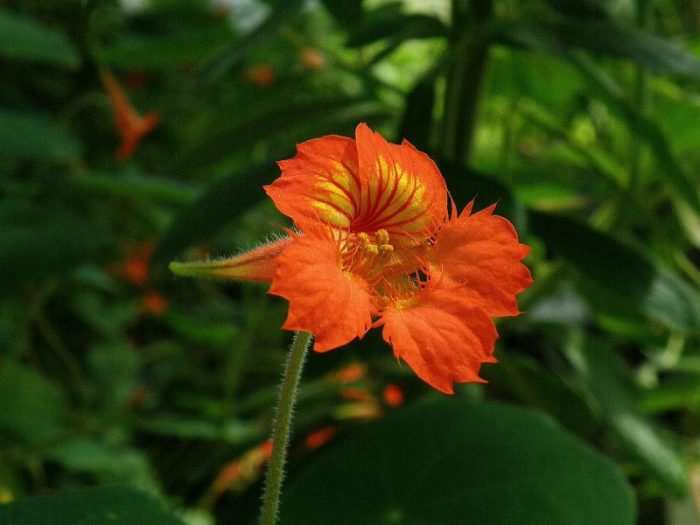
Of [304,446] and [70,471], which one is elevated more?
[304,446]

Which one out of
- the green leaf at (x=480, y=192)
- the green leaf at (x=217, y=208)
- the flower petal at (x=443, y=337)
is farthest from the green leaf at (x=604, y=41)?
the flower petal at (x=443, y=337)

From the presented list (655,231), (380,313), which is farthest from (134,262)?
(380,313)

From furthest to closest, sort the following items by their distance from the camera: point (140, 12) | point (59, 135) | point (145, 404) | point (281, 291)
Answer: point (140, 12) < point (145, 404) < point (59, 135) < point (281, 291)

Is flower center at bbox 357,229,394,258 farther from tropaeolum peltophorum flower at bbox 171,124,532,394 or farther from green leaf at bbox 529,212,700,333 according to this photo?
green leaf at bbox 529,212,700,333

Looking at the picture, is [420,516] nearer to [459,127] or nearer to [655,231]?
[459,127]

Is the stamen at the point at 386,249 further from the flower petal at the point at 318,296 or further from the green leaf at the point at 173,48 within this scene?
the green leaf at the point at 173,48

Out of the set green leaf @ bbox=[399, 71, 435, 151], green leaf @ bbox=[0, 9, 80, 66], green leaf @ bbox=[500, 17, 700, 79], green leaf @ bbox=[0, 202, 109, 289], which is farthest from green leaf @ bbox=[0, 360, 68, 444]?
green leaf @ bbox=[500, 17, 700, 79]
